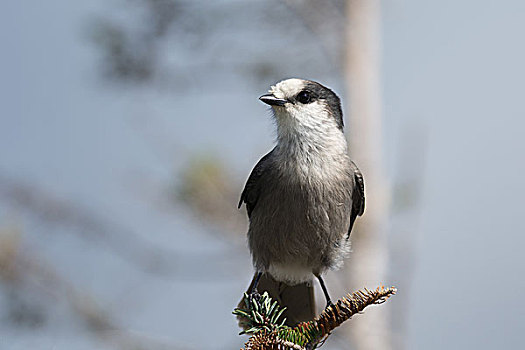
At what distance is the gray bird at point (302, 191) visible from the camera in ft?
7.95

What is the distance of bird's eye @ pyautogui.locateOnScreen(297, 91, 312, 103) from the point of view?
2426 millimetres

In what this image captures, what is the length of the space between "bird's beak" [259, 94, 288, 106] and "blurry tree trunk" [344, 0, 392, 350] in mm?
3426

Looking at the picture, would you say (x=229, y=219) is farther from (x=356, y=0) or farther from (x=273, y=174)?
(x=273, y=174)

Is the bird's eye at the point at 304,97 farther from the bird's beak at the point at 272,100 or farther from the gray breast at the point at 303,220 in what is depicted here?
the gray breast at the point at 303,220

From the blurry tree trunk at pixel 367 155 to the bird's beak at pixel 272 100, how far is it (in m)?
3.43

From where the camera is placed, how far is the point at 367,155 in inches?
233

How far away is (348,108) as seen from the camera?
5.98 meters

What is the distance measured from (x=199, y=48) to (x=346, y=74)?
4.48 ft

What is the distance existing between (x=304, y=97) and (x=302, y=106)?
34 mm

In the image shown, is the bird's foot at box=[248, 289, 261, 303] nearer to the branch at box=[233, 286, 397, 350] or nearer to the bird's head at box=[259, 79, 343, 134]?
the branch at box=[233, 286, 397, 350]

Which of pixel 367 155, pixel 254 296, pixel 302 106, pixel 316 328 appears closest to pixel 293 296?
pixel 254 296

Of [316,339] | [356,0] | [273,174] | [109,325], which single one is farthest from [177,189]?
[316,339]

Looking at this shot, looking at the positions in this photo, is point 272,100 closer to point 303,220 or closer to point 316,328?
point 303,220

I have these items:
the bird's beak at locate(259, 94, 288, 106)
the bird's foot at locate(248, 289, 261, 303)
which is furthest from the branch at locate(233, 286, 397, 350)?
the bird's beak at locate(259, 94, 288, 106)
